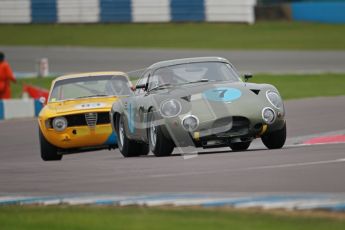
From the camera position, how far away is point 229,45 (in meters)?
34.5

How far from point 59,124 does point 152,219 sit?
7.42 meters

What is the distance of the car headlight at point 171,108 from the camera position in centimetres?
1187

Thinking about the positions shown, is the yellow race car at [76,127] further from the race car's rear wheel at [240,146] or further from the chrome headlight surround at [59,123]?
the race car's rear wheel at [240,146]

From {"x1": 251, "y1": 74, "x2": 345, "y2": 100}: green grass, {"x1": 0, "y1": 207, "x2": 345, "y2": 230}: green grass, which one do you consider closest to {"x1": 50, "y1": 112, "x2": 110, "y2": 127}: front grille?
{"x1": 0, "y1": 207, "x2": 345, "y2": 230}: green grass

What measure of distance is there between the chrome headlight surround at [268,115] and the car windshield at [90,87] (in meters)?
3.97

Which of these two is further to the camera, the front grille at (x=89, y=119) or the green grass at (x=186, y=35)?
the green grass at (x=186, y=35)

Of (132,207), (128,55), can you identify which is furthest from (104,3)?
(132,207)

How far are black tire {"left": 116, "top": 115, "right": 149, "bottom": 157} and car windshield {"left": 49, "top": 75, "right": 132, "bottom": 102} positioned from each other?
179cm

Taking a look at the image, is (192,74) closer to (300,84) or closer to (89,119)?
(89,119)

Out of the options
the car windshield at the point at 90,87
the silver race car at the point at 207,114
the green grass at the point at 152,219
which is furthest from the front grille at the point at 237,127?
the car windshield at the point at 90,87

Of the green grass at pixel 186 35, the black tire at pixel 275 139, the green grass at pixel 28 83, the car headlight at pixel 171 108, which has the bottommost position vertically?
the green grass at pixel 186 35

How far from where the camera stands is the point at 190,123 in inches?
465

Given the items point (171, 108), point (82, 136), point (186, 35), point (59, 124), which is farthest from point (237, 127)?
point (186, 35)

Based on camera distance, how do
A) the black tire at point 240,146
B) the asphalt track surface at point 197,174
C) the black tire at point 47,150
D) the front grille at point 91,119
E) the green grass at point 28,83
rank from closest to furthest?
the asphalt track surface at point 197,174 < the black tire at point 240,146 < the front grille at point 91,119 < the black tire at point 47,150 < the green grass at point 28,83
